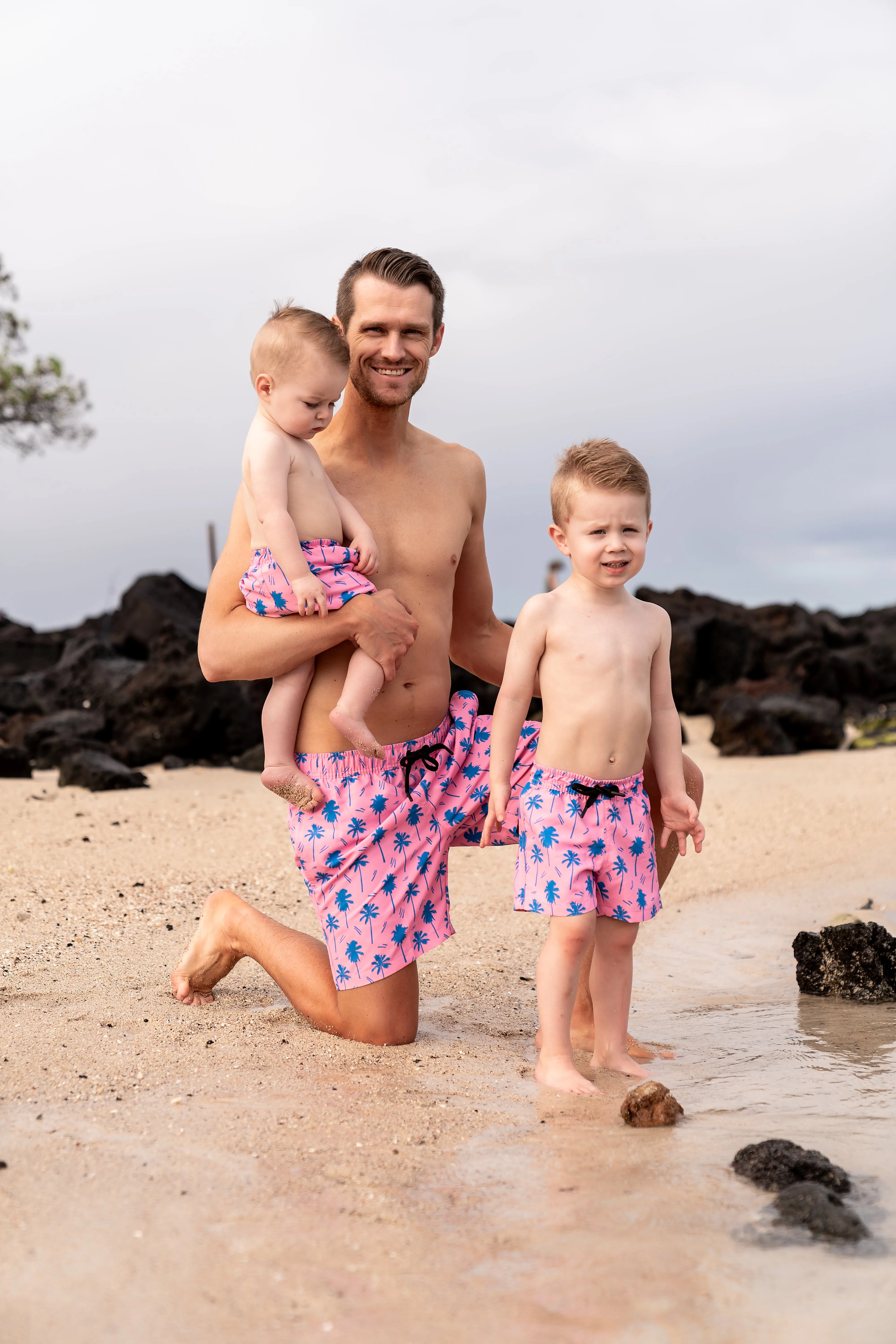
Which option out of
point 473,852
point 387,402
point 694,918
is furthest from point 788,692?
point 387,402

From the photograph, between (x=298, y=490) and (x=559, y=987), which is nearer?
(x=559, y=987)

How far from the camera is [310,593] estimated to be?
3.98 metres

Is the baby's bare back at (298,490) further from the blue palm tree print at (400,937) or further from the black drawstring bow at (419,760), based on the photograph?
the blue palm tree print at (400,937)

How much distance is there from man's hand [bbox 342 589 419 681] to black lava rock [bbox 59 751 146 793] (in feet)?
17.9

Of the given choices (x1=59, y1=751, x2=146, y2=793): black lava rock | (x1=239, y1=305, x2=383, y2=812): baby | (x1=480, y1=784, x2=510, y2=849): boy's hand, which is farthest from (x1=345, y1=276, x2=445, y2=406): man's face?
(x1=59, y1=751, x2=146, y2=793): black lava rock

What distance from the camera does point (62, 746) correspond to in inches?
409

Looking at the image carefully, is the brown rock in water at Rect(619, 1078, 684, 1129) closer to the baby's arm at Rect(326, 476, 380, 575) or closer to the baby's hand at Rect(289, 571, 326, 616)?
the baby's hand at Rect(289, 571, 326, 616)

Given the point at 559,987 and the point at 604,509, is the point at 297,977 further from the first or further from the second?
the point at 604,509

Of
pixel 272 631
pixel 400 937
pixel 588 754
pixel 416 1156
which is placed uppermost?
pixel 272 631

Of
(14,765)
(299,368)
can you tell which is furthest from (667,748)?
(14,765)

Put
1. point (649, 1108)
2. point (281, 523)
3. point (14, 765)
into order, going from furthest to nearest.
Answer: point (14, 765), point (281, 523), point (649, 1108)

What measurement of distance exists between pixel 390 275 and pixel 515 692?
1.50 meters

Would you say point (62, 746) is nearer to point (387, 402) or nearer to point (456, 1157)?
point (387, 402)

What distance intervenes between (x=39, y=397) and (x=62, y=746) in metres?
11.3
